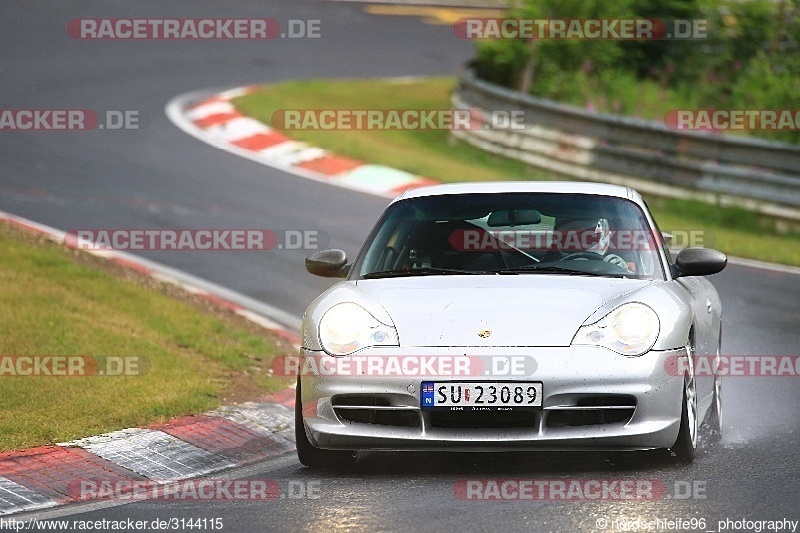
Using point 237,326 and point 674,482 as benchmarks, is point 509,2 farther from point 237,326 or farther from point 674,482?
point 674,482

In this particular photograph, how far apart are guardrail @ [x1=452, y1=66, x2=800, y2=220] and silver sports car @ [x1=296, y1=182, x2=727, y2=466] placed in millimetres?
9634

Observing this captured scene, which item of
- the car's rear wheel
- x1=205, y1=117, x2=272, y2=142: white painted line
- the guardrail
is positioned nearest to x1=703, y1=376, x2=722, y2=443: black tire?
the car's rear wheel

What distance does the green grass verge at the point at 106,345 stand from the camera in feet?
27.2

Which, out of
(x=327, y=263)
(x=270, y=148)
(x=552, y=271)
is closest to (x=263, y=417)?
(x=327, y=263)

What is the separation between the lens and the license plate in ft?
22.4

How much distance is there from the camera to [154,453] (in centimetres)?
766

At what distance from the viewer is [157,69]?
26.4 meters

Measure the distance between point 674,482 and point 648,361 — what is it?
0.55 meters

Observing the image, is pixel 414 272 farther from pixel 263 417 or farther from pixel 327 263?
pixel 263 417

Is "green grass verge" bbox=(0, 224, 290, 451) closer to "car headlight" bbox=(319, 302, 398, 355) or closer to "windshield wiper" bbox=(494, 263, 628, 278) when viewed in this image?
"car headlight" bbox=(319, 302, 398, 355)

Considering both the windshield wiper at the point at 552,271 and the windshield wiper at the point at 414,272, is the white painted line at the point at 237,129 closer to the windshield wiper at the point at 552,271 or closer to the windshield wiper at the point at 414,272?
the windshield wiper at the point at 414,272

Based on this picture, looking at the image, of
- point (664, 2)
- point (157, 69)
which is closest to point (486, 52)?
point (664, 2)

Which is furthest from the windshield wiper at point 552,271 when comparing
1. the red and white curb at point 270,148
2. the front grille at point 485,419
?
the red and white curb at point 270,148

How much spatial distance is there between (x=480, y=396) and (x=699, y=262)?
5.56ft
